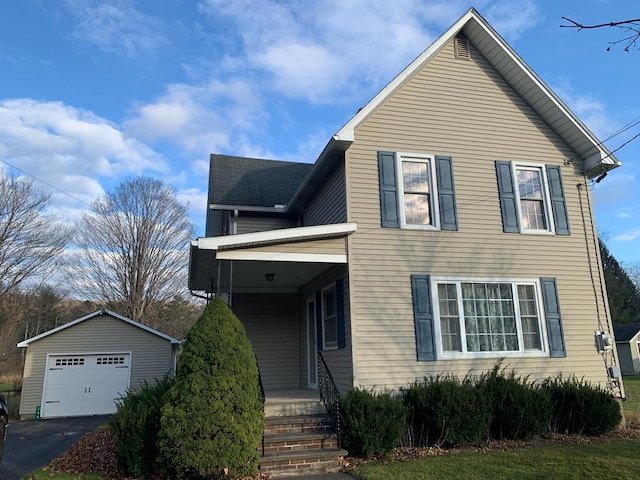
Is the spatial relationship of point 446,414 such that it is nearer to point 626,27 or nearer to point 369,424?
point 369,424

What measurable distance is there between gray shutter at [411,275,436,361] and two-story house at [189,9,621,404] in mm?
20

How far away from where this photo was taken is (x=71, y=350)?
17500 mm

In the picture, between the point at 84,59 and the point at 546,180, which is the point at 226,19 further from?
the point at 546,180

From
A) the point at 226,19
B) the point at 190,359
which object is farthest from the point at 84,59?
the point at 190,359

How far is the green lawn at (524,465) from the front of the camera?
6066 millimetres

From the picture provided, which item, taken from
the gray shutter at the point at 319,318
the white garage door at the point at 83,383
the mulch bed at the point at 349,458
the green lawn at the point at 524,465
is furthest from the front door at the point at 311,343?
the white garage door at the point at 83,383

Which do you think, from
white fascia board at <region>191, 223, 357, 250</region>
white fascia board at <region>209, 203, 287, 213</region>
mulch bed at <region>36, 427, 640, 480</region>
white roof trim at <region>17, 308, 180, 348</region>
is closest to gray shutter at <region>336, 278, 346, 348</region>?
white fascia board at <region>191, 223, 357, 250</region>

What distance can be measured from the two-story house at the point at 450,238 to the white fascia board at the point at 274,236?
0.08ft

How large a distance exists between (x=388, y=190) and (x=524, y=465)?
17.1ft

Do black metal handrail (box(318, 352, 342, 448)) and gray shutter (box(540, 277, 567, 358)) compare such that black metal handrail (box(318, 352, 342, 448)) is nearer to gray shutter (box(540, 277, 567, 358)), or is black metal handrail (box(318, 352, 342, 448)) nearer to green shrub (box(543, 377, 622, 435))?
green shrub (box(543, 377, 622, 435))

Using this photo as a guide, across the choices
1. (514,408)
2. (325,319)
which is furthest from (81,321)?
(514,408)

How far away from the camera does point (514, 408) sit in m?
8.03

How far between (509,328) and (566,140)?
→ 4.65 meters

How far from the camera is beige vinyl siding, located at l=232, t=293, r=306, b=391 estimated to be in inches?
467
